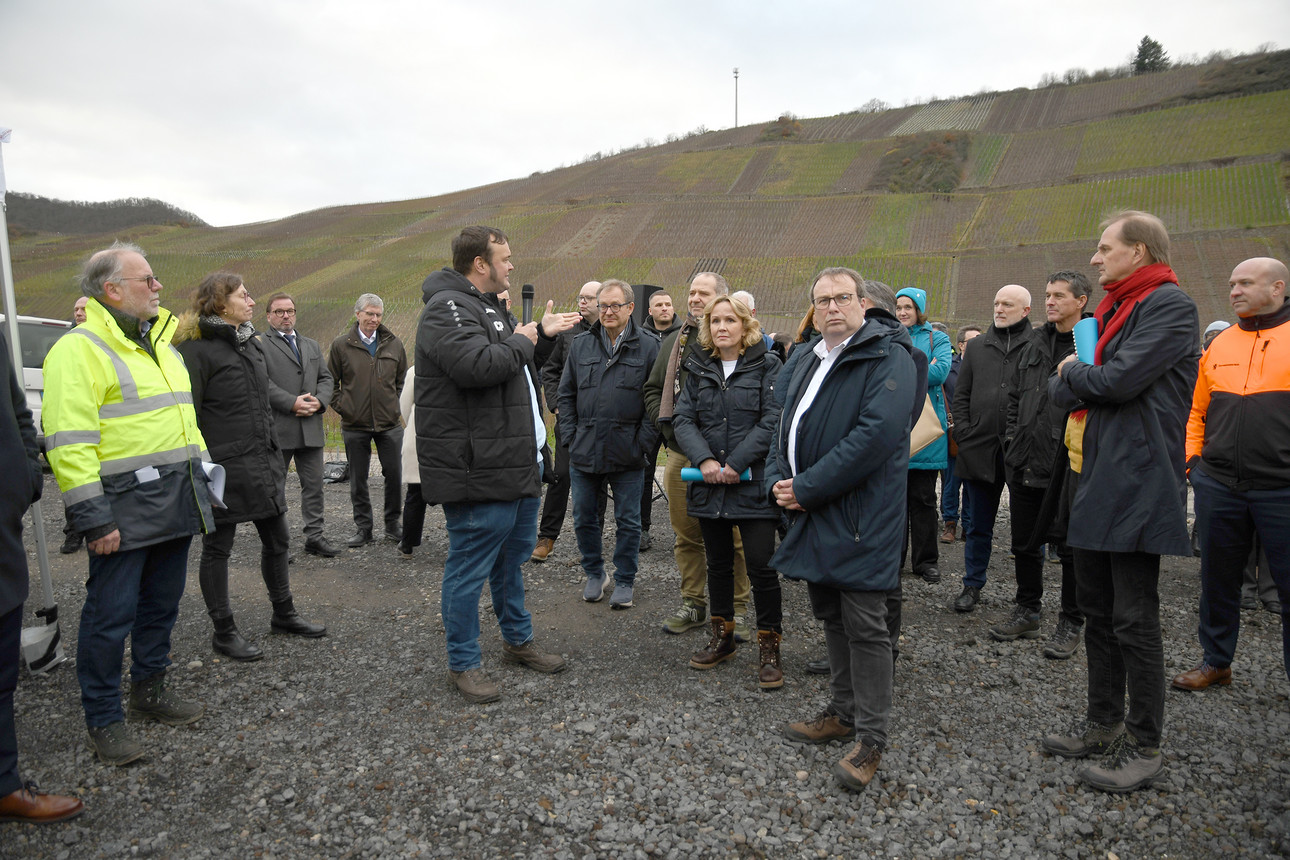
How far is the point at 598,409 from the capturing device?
488 cm

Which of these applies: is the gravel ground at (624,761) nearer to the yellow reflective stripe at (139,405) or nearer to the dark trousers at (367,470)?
the yellow reflective stripe at (139,405)

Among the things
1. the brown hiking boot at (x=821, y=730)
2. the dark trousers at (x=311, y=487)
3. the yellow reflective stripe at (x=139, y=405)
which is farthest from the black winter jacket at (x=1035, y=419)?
the dark trousers at (x=311, y=487)

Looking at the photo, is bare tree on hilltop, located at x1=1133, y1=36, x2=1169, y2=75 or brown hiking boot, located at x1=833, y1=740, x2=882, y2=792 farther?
bare tree on hilltop, located at x1=1133, y1=36, x2=1169, y2=75

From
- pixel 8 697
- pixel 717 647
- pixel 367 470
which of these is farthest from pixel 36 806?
pixel 367 470

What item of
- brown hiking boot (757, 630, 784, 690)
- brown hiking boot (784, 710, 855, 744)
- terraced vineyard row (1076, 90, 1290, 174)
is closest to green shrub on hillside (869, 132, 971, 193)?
terraced vineyard row (1076, 90, 1290, 174)

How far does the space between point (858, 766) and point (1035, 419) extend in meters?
2.47

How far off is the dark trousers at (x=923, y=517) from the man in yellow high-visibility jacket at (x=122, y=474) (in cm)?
441

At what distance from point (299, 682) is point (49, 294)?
34.6 m

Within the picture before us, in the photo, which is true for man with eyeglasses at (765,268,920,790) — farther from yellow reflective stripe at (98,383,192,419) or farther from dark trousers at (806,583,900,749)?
yellow reflective stripe at (98,383,192,419)

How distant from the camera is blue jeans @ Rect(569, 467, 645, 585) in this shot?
495 cm

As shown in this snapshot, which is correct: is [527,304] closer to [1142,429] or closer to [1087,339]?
[1087,339]

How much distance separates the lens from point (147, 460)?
3.17m

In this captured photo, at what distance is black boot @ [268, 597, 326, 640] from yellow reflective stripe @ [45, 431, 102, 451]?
1763 mm

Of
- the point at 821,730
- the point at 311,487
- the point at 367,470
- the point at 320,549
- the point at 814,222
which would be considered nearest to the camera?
the point at 821,730
